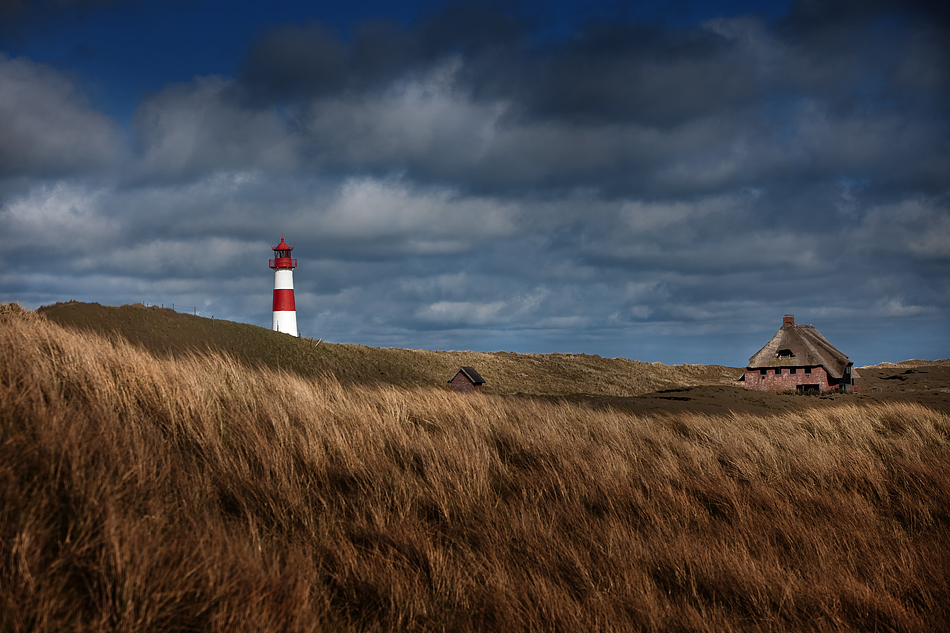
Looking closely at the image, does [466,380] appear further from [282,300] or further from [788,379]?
[282,300]

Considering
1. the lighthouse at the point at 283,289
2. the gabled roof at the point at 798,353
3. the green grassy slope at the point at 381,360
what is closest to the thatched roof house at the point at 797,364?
the gabled roof at the point at 798,353

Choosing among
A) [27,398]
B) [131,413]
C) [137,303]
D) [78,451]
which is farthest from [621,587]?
[137,303]

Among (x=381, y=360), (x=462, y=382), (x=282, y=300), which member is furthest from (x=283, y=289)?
(x=462, y=382)

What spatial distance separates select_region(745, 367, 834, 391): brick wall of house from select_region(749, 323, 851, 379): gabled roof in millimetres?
385

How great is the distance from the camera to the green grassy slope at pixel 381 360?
108 feet

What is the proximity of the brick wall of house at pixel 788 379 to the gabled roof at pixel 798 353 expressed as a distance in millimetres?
385

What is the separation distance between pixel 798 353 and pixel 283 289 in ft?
110

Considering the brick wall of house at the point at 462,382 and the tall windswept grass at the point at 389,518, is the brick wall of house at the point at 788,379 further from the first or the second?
the tall windswept grass at the point at 389,518

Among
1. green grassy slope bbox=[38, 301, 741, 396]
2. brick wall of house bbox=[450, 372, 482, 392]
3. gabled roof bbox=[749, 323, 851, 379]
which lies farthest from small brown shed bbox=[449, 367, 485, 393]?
gabled roof bbox=[749, 323, 851, 379]

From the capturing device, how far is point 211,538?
332cm

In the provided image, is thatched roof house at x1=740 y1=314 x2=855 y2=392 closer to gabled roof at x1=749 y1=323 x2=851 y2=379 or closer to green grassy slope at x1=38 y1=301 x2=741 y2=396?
gabled roof at x1=749 y1=323 x2=851 y2=379

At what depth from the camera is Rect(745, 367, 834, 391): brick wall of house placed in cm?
3603

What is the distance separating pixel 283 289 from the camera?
146ft

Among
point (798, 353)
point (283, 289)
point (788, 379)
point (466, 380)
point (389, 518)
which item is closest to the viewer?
point (389, 518)
